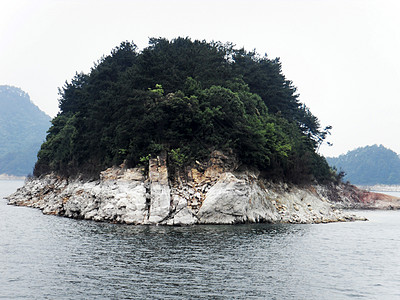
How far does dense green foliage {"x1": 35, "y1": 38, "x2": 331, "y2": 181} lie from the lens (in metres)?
59.1

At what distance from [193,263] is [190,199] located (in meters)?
21.3

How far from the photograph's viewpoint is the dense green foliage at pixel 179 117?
194 feet

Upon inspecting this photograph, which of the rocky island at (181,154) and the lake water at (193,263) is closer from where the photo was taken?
the lake water at (193,263)

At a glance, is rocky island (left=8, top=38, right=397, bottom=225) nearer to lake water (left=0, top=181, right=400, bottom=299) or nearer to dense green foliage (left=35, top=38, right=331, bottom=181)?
dense green foliage (left=35, top=38, right=331, bottom=181)

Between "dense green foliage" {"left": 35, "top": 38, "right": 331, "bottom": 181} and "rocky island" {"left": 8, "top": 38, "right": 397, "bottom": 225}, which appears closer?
"rocky island" {"left": 8, "top": 38, "right": 397, "bottom": 225}

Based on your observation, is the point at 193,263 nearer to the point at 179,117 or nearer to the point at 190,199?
the point at 190,199

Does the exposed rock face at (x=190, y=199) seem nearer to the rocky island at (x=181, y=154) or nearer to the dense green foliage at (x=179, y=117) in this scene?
the rocky island at (x=181, y=154)

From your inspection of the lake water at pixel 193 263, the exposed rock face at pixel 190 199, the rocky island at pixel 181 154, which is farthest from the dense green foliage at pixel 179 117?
the lake water at pixel 193 263

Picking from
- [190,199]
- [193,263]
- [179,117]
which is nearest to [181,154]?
[179,117]

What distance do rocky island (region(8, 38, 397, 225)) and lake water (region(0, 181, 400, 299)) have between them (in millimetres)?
4814

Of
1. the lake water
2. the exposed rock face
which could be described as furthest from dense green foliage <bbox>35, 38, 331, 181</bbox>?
the lake water

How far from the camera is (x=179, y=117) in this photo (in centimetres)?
5900

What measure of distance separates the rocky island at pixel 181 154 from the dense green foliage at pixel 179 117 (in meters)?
0.16

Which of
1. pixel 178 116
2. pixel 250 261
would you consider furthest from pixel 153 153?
pixel 250 261
